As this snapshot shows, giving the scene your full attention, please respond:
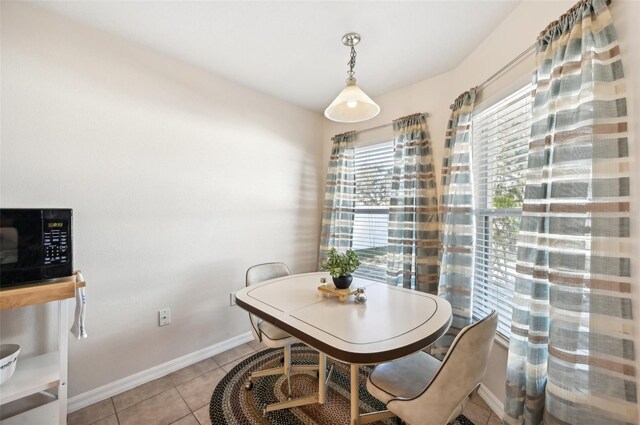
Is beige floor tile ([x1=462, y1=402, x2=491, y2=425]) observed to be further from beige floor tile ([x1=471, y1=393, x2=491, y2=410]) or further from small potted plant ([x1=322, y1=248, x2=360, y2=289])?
small potted plant ([x1=322, y1=248, x2=360, y2=289])

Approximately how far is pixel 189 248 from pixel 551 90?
255cm

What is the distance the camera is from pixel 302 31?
1.80 m

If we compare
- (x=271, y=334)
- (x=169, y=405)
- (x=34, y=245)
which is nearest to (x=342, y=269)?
(x=271, y=334)

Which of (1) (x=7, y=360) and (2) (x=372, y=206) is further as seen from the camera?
(2) (x=372, y=206)

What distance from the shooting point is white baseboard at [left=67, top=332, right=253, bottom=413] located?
172 cm

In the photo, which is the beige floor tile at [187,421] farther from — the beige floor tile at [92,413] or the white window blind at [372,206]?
the white window blind at [372,206]

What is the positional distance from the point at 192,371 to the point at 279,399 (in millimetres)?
842

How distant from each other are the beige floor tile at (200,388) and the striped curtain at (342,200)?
1481 millimetres

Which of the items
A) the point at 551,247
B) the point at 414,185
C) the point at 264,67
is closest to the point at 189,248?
the point at 264,67

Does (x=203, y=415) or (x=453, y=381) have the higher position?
(x=453, y=381)

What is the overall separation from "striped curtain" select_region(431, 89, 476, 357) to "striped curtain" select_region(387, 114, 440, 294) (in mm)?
241

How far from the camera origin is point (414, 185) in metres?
2.37

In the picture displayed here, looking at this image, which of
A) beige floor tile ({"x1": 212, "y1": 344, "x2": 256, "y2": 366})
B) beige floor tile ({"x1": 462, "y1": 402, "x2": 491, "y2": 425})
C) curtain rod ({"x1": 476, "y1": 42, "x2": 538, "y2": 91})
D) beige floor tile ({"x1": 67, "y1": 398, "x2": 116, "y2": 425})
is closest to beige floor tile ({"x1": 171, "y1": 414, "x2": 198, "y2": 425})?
beige floor tile ({"x1": 67, "y1": 398, "x2": 116, "y2": 425})

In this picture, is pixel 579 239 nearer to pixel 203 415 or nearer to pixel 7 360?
pixel 203 415
